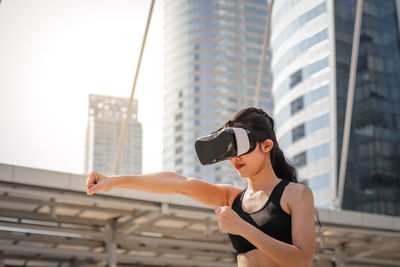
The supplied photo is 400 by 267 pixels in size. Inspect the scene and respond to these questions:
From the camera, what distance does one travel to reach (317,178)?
2095 inches

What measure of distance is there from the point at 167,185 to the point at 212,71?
101m

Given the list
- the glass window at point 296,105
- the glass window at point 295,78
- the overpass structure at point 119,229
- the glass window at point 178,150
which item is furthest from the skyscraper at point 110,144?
the glass window at point 178,150

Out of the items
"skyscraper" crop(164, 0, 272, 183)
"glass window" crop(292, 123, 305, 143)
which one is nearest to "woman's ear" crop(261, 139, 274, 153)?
"glass window" crop(292, 123, 305, 143)

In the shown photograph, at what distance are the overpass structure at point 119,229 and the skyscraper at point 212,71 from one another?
8592cm

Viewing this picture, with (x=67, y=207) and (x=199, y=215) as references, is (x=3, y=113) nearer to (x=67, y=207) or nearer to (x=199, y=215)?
(x=67, y=207)

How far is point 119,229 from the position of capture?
1066cm

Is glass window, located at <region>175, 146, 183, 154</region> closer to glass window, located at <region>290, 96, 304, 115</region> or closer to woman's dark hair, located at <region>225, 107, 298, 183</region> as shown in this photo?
glass window, located at <region>290, 96, 304, 115</region>

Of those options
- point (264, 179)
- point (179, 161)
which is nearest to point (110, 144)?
point (264, 179)

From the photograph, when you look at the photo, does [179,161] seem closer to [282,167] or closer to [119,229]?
[119,229]

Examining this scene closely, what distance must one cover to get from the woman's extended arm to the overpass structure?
6.03 m

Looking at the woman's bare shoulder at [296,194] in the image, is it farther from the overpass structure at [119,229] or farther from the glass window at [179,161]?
the glass window at [179,161]

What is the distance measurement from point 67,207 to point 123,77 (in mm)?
5801

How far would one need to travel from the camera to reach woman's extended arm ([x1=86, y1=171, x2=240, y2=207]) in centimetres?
223

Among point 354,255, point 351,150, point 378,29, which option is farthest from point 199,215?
point 378,29
